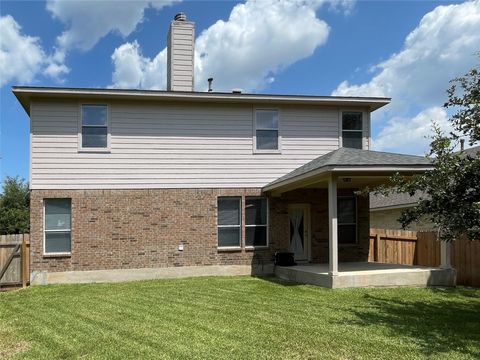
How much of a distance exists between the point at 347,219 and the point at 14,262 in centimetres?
1057

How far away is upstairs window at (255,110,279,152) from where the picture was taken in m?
15.5

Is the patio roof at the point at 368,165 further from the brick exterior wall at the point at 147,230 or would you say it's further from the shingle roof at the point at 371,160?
the brick exterior wall at the point at 147,230

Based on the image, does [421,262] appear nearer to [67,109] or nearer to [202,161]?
[202,161]

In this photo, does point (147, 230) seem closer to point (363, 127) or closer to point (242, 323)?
point (242, 323)

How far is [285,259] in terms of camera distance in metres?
14.8

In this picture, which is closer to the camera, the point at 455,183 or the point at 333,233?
the point at 455,183

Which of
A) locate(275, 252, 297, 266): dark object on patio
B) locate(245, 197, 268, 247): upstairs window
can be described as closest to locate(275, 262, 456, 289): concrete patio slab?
locate(275, 252, 297, 266): dark object on patio

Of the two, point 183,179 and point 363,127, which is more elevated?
point 363,127

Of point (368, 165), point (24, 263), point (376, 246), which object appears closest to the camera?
point (368, 165)

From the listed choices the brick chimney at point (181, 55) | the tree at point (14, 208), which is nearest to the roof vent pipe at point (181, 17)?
the brick chimney at point (181, 55)

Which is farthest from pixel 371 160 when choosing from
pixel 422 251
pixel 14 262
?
pixel 14 262

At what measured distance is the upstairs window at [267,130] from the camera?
15.5 meters

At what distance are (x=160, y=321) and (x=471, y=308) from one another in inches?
244

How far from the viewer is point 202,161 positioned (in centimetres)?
1503
